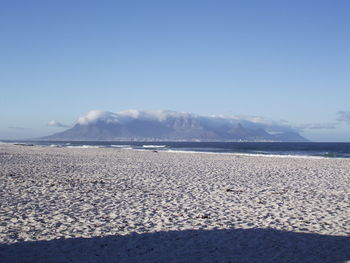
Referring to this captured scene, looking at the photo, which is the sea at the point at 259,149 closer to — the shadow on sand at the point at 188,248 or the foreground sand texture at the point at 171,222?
the foreground sand texture at the point at 171,222

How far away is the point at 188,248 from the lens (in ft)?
21.4

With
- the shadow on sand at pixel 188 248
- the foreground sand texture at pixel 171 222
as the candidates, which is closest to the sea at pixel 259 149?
the foreground sand texture at pixel 171 222

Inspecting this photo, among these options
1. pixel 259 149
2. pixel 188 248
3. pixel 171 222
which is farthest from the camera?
pixel 259 149

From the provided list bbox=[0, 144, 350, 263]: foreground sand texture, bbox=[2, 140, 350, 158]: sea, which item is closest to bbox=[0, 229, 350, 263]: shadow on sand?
bbox=[0, 144, 350, 263]: foreground sand texture

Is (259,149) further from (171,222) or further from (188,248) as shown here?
(188,248)

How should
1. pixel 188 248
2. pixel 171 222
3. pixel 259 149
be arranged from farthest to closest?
pixel 259 149 → pixel 171 222 → pixel 188 248

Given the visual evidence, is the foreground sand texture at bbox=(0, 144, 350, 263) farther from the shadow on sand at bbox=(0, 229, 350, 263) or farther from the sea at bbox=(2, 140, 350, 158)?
the sea at bbox=(2, 140, 350, 158)

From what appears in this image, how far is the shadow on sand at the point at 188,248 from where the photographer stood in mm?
5992

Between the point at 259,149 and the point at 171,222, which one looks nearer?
the point at 171,222

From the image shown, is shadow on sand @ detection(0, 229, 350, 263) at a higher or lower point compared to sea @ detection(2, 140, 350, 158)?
lower

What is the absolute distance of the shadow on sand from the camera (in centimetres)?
599

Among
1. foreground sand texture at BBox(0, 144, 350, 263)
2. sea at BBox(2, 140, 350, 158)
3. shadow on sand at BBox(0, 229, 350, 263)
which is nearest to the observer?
shadow on sand at BBox(0, 229, 350, 263)

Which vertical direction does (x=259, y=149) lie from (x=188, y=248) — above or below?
above

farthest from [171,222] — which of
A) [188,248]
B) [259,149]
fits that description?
[259,149]
